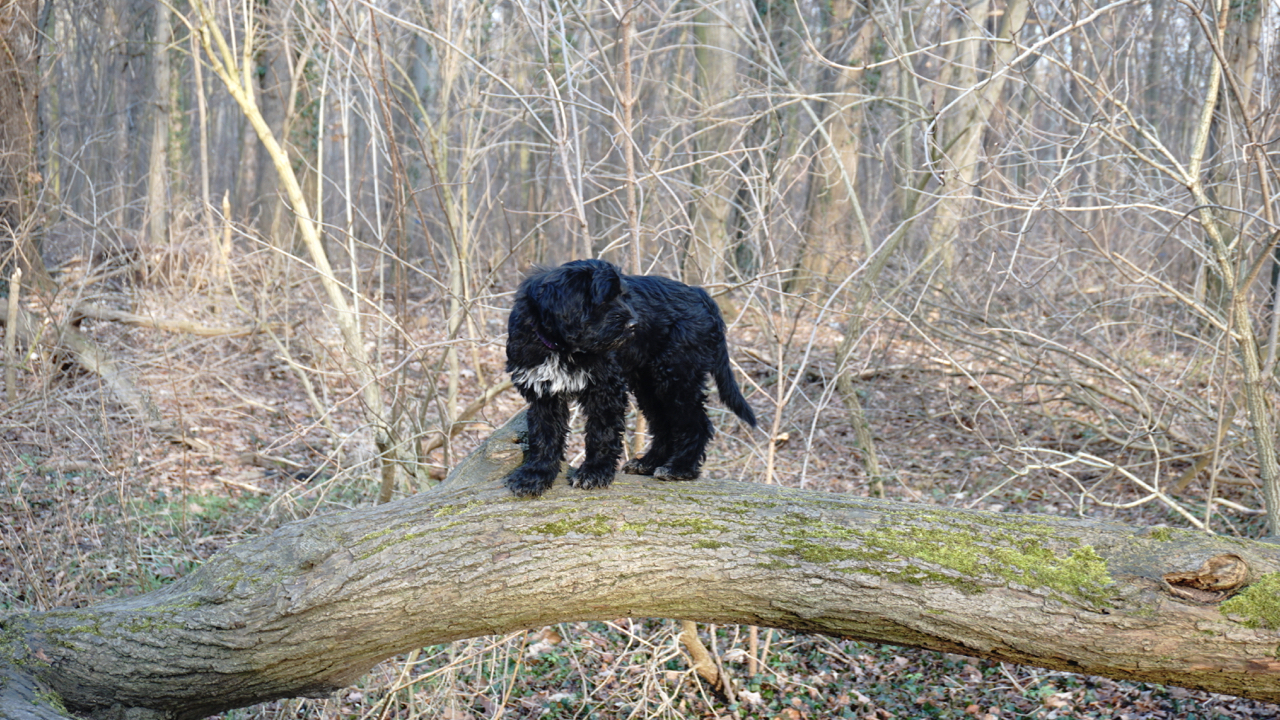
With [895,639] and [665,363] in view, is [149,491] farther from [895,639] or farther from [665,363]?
[895,639]

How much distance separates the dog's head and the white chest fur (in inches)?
Answer: 4.8

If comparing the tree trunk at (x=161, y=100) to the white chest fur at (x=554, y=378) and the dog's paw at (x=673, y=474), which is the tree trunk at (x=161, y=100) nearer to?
the white chest fur at (x=554, y=378)

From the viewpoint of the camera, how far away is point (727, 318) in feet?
39.6

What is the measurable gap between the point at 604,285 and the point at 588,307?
0.12 meters

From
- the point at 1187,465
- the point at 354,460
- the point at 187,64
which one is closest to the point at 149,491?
the point at 354,460

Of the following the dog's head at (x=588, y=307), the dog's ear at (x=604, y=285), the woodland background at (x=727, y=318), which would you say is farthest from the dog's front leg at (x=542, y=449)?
the woodland background at (x=727, y=318)

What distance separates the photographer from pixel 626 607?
145 inches

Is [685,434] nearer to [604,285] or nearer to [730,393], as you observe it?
[730,393]

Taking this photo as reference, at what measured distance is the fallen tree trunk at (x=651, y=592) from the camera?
3.26m

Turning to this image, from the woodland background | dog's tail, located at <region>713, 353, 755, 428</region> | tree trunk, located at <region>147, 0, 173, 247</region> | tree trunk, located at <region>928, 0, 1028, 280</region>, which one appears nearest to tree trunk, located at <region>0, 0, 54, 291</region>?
the woodland background

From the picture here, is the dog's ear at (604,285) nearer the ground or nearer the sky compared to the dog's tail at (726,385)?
nearer the sky

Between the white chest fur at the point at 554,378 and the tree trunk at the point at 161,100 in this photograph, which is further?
the tree trunk at the point at 161,100

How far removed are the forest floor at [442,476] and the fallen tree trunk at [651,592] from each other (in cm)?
147

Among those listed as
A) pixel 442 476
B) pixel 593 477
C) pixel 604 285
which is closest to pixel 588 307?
pixel 604 285
